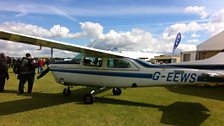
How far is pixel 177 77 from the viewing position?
31.9ft

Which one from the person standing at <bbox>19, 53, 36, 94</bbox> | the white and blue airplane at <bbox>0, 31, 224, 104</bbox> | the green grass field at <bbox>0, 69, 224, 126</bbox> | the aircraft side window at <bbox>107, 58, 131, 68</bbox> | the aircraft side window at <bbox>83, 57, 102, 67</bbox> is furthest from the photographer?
the person standing at <bbox>19, 53, 36, 94</bbox>

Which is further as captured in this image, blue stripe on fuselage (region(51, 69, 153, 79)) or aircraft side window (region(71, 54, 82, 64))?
aircraft side window (region(71, 54, 82, 64))

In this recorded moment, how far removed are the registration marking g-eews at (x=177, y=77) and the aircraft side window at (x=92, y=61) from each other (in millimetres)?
2323

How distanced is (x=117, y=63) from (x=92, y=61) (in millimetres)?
1089

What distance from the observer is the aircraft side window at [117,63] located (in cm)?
1064

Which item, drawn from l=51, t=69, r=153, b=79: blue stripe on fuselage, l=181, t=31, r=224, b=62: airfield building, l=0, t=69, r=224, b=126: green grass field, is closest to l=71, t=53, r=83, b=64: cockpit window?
l=51, t=69, r=153, b=79: blue stripe on fuselage

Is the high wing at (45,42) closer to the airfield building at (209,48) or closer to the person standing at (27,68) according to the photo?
the person standing at (27,68)

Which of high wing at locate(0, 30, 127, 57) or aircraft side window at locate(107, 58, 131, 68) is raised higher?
high wing at locate(0, 30, 127, 57)

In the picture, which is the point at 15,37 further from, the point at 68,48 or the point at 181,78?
the point at 181,78

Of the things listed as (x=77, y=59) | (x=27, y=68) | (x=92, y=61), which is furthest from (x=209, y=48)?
(x=27, y=68)

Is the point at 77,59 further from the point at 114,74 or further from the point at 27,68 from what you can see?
the point at 27,68

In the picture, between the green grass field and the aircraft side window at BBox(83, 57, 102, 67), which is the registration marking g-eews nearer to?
the green grass field

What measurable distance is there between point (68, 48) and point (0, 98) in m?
Result: 3.69

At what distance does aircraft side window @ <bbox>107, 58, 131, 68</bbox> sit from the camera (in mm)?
10641
